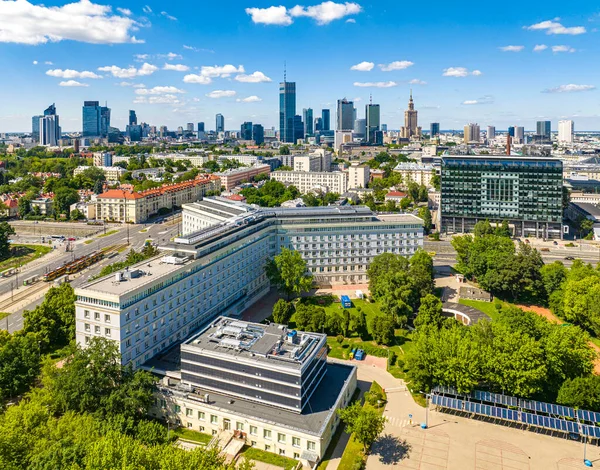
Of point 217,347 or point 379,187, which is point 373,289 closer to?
point 217,347

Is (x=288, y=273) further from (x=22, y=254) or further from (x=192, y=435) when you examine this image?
(x=22, y=254)

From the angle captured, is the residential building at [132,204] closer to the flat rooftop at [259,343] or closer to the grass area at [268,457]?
the flat rooftop at [259,343]

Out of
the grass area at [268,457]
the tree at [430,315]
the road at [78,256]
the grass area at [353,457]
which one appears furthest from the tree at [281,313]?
the road at [78,256]

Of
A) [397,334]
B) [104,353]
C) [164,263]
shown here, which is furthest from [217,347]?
[397,334]

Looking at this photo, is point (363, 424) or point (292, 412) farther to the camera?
point (292, 412)

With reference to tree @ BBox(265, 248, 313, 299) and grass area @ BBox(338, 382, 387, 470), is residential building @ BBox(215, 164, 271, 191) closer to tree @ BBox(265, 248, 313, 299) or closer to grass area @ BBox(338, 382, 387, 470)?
tree @ BBox(265, 248, 313, 299)

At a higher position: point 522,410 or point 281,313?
point 281,313

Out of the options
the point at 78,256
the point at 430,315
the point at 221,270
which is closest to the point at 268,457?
the point at 221,270

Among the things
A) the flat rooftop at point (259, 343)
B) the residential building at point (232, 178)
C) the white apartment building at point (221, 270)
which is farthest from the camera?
the residential building at point (232, 178)

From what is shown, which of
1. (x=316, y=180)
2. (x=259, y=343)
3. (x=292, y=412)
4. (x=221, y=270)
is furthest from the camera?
(x=316, y=180)
